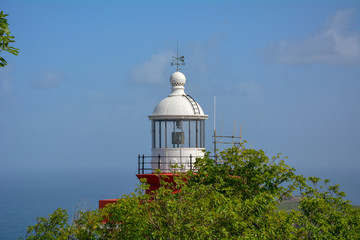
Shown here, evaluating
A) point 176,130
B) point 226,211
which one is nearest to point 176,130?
point 176,130

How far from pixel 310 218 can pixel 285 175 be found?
7.07ft

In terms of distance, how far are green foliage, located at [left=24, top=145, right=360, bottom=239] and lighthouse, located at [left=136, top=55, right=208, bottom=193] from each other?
3996 millimetres

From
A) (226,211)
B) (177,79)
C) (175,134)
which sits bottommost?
(226,211)

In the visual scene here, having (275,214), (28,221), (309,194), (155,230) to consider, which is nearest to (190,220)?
(155,230)

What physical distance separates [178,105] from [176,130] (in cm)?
108

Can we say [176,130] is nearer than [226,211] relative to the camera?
No

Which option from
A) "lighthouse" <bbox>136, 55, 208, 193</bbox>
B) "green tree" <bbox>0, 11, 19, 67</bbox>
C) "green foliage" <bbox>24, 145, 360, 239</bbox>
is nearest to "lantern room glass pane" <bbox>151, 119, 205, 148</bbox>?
"lighthouse" <bbox>136, 55, 208, 193</bbox>

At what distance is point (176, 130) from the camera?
26.0m

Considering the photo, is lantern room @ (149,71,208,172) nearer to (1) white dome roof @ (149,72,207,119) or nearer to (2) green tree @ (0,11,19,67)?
(1) white dome roof @ (149,72,207,119)

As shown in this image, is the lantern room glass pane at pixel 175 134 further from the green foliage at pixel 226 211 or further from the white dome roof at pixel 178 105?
the green foliage at pixel 226 211

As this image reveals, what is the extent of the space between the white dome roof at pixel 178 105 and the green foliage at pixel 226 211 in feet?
15.2

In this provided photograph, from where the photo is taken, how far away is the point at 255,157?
2022 centimetres

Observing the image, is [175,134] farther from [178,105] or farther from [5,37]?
[5,37]

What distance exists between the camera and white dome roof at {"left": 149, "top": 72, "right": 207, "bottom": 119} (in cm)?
2578
